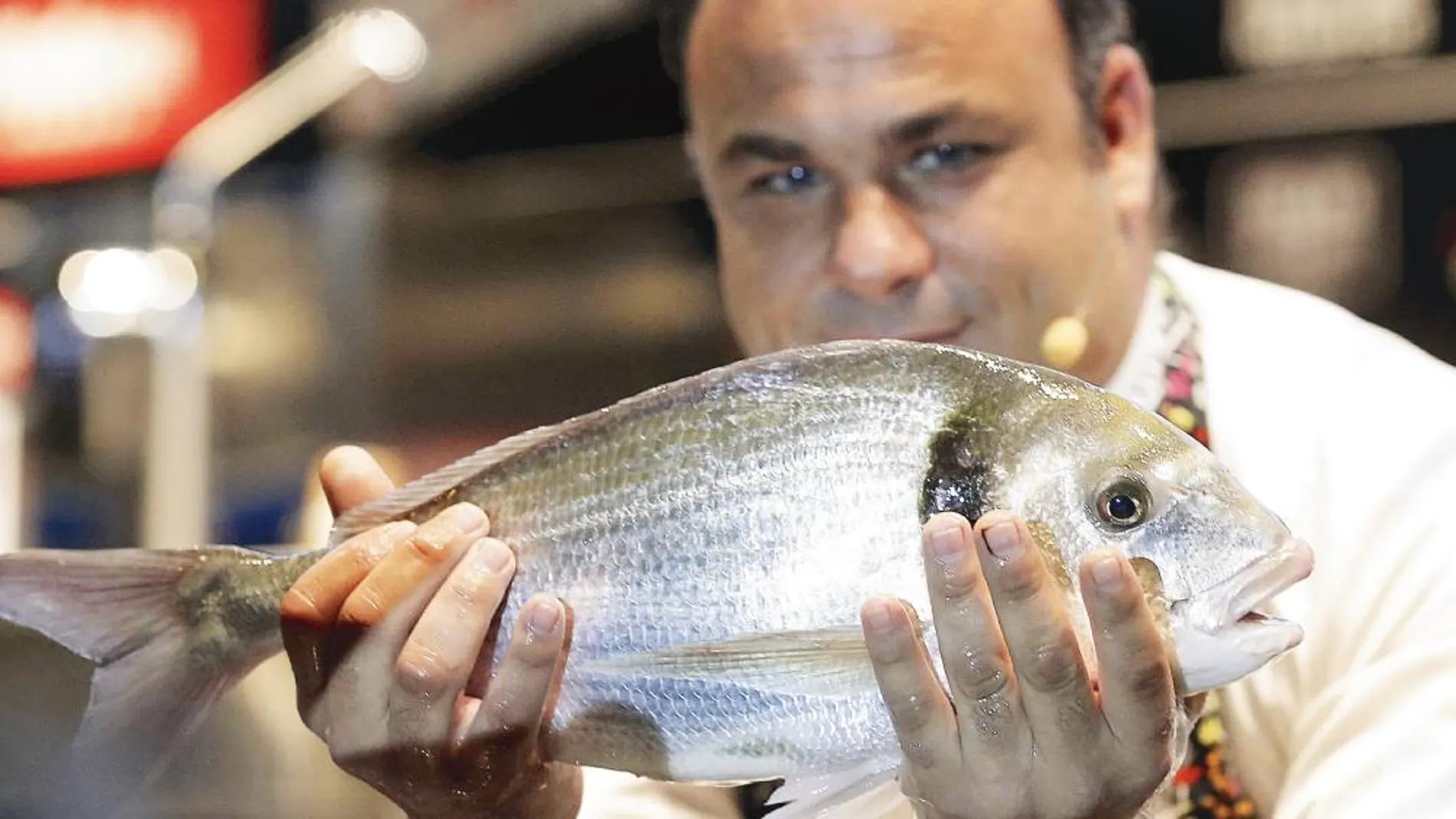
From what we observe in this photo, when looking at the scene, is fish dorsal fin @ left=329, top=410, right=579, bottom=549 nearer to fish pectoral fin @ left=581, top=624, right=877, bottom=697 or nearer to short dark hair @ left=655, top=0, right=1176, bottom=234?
fish pectoral fin @ left=581, top=624, right=877, bottom=697

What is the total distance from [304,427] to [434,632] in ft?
11.7

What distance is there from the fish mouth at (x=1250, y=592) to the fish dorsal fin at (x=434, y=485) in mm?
506

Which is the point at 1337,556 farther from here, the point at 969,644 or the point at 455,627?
the point at 455,627

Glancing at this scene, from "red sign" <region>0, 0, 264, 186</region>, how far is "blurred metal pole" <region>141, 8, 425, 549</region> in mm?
511

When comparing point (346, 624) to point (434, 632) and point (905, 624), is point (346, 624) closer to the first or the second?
point (434, 632)

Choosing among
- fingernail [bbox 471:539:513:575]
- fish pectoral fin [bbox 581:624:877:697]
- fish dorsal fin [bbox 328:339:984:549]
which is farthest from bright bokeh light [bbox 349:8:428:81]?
fish pectoral fin [bbox 581:624:877:697]

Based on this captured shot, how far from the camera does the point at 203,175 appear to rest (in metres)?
3.33

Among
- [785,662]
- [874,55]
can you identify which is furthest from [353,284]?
[785,662]

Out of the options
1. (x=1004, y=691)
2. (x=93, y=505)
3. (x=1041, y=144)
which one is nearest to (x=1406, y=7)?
(x=1041, y=144)

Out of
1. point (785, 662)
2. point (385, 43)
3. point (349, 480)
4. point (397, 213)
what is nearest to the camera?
point (785, 662)

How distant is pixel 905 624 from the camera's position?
1.06 meters

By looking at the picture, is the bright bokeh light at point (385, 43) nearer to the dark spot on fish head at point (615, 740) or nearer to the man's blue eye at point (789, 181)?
the man's blue eye at point (789, 181)

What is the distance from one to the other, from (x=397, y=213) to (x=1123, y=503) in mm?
4147

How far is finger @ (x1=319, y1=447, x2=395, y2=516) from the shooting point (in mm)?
1378
